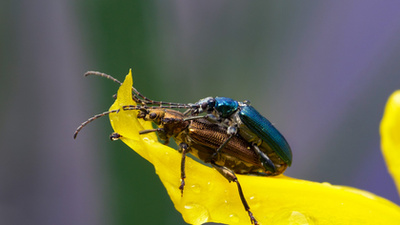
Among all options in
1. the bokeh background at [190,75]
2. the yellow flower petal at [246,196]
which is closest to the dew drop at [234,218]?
the yellow flower petal at [246,196]

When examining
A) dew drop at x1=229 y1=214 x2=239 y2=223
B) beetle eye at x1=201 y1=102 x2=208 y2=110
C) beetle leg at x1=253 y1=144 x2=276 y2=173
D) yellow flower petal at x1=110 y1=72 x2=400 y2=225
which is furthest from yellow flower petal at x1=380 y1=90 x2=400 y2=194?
beetle eye at x1=201 y1=102 x2=208 y2=110

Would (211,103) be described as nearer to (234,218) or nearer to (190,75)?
(190,75)

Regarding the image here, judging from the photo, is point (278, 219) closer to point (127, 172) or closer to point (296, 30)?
point (127, 172)

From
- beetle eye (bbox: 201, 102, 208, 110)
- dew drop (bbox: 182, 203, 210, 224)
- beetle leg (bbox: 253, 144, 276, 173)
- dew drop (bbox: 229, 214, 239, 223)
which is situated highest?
beetle eye (bbox: 201, 102, 208, 110)

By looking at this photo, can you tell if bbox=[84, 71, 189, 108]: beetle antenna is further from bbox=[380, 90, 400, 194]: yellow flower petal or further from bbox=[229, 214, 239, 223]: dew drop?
bbox=[380, 90, 400, 194]: yellow flower petal

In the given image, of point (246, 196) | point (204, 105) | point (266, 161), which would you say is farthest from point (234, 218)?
point (204, 105)

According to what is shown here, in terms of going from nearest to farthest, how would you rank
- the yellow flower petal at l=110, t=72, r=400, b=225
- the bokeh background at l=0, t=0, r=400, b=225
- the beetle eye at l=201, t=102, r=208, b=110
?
the yellow flower petal at l=110, t=72, r=400, b=225
the bokeh background at l=0, t=0, r=400, b=225
the beetle eye at l=201, t=102, r=208, b=110

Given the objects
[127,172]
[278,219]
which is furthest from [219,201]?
[127,172]
